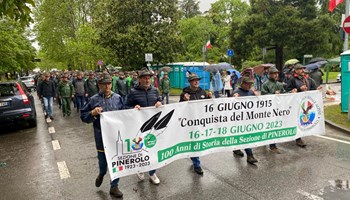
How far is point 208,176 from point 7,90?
7579mm

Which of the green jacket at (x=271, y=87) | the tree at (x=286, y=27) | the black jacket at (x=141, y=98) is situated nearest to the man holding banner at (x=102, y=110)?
the black jacket at (x=141, y=98)

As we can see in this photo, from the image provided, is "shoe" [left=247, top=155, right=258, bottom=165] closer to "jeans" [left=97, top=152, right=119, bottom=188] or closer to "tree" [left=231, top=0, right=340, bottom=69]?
"jeans" [left=97, top=152, right=119, bottom=188]

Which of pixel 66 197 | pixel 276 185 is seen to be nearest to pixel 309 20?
pixel 276 185

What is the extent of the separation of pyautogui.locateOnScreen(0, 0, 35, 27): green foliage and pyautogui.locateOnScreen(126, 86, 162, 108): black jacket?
7.74 feet

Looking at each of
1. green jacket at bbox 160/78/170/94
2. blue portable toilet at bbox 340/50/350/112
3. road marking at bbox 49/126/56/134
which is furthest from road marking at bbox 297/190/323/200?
green jacket at bbox 160/78/170/94

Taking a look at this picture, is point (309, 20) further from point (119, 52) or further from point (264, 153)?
point (264, 153)

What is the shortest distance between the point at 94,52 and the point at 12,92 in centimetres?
2249

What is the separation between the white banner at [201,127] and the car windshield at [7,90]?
6.69m

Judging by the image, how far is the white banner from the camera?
447cm

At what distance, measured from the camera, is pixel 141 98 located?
4930 millimetres

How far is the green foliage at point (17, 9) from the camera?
4816 millimetres

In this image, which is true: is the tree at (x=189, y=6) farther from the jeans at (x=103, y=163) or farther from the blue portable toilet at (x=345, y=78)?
the jeans at (x=103, y=163)

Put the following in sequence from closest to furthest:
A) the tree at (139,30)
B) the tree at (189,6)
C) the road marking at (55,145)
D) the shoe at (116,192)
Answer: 1. the shoe at (116,192)
2. the road marking at (55,145)
3. the tree at (139,30)
4. the tree at (189,6)

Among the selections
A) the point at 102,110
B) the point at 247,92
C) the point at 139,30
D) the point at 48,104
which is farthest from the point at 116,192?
the point at 139,30
